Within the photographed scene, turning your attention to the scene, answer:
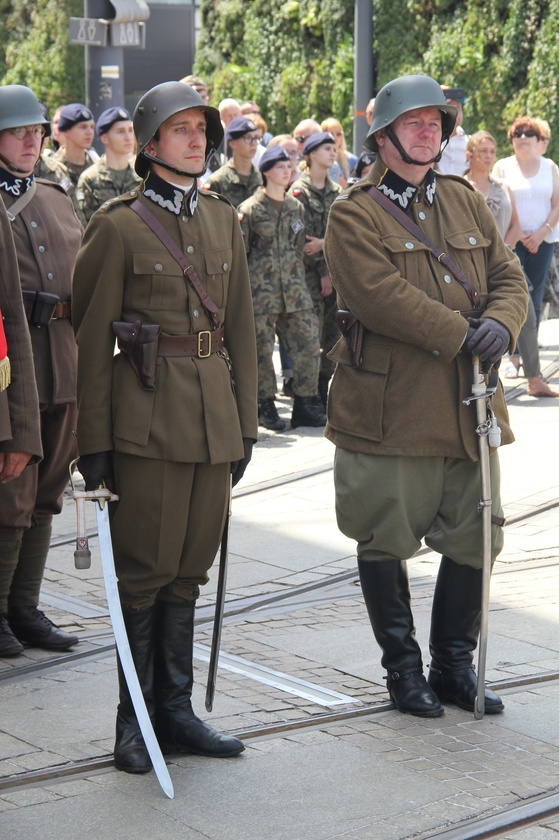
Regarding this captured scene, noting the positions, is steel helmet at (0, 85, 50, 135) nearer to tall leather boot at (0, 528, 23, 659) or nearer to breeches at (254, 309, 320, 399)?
tall leather boot at (0, 528, 23, 659)

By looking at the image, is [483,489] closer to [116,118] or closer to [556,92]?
[116,118]

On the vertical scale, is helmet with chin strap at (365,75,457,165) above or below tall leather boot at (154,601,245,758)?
above

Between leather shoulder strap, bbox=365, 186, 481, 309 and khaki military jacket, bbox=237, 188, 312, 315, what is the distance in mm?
5199

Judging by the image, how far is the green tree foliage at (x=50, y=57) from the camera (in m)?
29.5

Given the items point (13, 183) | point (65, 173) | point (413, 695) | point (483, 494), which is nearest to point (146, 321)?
point (483, 494)

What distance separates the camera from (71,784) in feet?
13.3

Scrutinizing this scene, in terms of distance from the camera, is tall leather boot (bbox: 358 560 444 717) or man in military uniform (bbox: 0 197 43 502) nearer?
man in military uniform (bbox: 0 197 43 502)

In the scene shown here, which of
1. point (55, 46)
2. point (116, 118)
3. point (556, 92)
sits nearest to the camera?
point (116, 118)

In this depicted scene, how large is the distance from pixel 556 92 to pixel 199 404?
17722 millimetres

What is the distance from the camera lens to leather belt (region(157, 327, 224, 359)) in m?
4.21

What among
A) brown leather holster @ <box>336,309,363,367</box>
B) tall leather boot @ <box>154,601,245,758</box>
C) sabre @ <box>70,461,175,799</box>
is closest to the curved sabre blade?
sabre @ <box>70,461,175,799</box>

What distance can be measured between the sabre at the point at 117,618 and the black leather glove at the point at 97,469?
2.0 inches

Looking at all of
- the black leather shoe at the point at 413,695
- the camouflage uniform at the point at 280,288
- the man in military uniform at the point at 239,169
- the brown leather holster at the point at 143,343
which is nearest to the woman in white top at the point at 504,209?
the camouflage uniform at the point at 280,288

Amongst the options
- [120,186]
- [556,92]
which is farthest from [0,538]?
[556,92]
